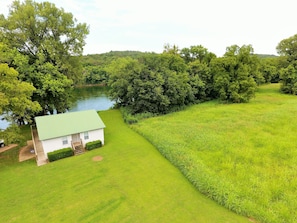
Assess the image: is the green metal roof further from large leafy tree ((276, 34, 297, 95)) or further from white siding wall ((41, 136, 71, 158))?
large leafy tree ((276, 34, 297, 95))

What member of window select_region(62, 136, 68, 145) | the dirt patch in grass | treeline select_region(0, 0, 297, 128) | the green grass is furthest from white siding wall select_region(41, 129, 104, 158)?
treeline select_region(0, 0, 297, 128)

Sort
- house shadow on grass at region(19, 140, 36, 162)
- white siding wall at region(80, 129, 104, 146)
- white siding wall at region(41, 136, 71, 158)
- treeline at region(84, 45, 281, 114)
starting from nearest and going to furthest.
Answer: white siding wall at region(41, 136, 71, 158) < house shadow on grass at region(19, 140, 36, 162) < white siding wall at region(80, 129, 104, 146) < treeline at region(84, 45, 281, 114)

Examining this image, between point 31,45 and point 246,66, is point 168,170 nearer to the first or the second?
point 31,45

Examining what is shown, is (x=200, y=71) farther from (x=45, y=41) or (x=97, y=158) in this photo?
(x=97, y=158)

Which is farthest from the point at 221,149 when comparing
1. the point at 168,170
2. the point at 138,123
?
the point at 138,123

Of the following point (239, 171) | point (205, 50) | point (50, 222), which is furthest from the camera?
point (205, 50)

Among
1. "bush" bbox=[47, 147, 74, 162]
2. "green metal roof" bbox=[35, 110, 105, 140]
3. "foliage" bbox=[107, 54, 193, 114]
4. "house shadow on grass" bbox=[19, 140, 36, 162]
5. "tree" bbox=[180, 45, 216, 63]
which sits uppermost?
"tree" bbox=[180, 45, 216, 63]

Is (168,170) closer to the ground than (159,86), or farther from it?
closer to the ground

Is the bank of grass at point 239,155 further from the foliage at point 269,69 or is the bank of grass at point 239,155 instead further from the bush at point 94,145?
the foliage at point 269,69
